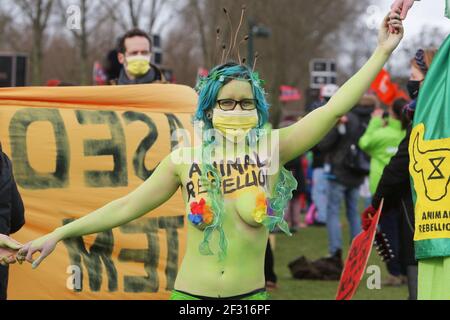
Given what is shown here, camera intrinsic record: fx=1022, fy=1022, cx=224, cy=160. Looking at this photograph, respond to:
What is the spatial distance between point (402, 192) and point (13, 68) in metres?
10.8

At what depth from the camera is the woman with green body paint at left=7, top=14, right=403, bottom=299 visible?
172 inches

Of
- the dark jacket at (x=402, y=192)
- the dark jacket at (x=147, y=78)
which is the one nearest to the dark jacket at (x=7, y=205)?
the dark jacket at (x=402, y=192)

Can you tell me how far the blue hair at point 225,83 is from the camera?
450 centimetres

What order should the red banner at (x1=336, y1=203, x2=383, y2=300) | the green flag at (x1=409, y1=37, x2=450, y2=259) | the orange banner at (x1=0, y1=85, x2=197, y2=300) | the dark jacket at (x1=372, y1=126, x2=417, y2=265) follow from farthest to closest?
the orange banner at (x1=0, y1=85, x2=197, y2=300) < the red banner at (x1=336, y1=203, x2=383, y2=300) < the dark jacket at (x1=372, y1=126, x2=417, y2=265) < the green flag at (x1=409, y1=37, x2=450, y2=259)

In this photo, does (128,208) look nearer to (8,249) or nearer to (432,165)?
(8,249)

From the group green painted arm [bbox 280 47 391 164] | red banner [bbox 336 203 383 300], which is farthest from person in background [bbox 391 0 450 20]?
red banner [bbox 336 203 383 300]

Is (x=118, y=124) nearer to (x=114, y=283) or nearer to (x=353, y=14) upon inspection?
(x=114, y=283)

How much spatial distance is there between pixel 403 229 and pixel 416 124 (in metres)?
1.79

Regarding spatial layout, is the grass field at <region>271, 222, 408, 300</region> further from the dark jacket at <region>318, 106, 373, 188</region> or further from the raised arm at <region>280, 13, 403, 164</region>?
the raised arm at <region>280, 13, 403, 164</region>

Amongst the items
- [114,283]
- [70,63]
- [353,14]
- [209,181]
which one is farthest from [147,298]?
[353,14]

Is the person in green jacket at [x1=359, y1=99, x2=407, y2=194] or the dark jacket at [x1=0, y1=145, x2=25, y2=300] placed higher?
the person in green jacket at [x1=359, y1=99, x2=407, y2=194]

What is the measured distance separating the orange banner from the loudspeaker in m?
9.16

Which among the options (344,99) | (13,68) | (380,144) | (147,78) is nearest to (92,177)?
(147,78)

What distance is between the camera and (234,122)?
443 centimetres
